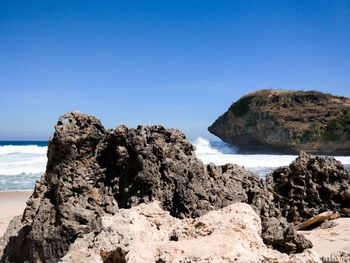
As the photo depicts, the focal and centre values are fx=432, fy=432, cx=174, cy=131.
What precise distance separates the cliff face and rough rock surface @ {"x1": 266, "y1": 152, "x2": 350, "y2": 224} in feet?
99.3

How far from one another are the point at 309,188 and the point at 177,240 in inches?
218

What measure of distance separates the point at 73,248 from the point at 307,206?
5531 millimetres

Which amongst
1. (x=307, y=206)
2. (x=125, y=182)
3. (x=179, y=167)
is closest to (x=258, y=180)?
(x=179, y=167)

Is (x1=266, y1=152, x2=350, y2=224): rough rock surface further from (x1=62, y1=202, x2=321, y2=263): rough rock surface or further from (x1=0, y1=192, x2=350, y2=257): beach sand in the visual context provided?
(x1=62, y1=202, x2=321, y2=263): rough rock surface

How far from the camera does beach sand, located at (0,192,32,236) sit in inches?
388

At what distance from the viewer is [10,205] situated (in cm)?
1277

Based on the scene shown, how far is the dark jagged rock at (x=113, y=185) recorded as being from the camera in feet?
12.4

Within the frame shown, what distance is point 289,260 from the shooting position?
97.7 inches

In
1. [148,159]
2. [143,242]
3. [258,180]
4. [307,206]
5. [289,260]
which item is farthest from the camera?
[307,206]

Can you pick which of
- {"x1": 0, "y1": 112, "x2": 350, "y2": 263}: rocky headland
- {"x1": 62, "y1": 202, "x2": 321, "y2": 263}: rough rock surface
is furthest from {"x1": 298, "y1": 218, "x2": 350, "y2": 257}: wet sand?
{"x1": 62, "y1": 202, "x2": 321, "y2": 263}: rough rock surface

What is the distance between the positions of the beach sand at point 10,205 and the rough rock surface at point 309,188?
521 cm

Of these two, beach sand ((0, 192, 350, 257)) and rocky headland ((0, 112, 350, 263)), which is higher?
rocky headland ((0, 112, 350, 263))

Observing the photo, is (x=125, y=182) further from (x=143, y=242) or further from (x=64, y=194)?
(x=143, y=242)

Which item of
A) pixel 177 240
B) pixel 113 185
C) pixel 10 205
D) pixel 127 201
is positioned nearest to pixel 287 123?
pixel 10 205
